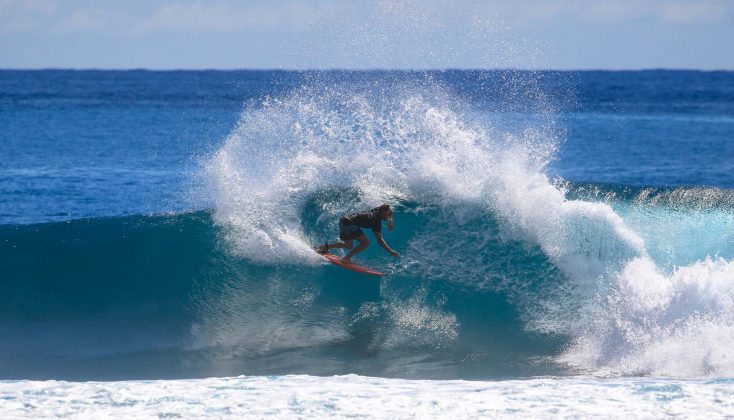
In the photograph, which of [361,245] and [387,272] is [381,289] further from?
[361,245]

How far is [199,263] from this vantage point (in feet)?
40.6

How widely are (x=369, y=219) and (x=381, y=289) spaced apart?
3.32 ft

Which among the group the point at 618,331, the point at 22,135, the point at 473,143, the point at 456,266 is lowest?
the point at 618,331

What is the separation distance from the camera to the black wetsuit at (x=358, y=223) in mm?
11172

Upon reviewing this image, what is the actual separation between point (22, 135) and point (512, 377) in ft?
94.9

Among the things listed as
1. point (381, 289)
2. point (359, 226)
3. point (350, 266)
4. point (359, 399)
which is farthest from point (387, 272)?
point (359, 399)

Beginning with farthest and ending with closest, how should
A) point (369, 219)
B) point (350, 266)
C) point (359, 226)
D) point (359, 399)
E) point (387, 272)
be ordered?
point (387, 272) < point (350, 266) < point (359, 226) < point (369, 219) < point (359, 399)

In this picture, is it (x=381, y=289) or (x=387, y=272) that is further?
(x=387, y=272)

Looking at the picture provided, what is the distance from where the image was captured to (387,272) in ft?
38.8

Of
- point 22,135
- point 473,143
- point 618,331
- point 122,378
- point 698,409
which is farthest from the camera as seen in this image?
point 22,135

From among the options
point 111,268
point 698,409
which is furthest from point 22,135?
point 698,409

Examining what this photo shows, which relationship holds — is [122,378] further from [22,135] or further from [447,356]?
[22,135]

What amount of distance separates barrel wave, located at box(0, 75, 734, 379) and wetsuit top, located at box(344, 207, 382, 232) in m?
0.86

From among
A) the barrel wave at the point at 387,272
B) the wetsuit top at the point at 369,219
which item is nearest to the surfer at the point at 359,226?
the wetsuit top at the point at 369,219
